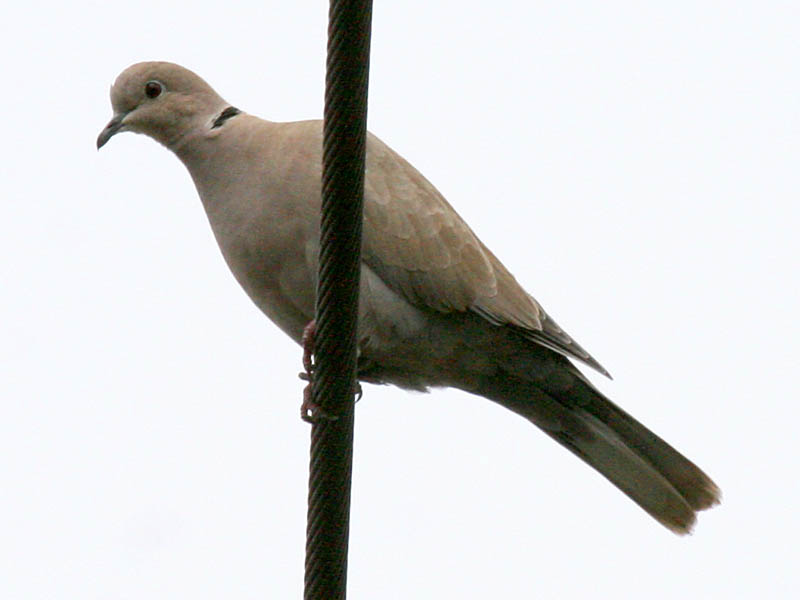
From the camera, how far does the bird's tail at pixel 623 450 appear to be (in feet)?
13.6

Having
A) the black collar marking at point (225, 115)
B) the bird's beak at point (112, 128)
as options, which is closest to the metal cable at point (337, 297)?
the black collar marking at point (225, 115)

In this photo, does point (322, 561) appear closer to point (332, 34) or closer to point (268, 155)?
point (332, 34)

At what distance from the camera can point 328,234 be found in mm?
2443

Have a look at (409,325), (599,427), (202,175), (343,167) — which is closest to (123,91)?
(202,175)

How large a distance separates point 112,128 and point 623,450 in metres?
1.91

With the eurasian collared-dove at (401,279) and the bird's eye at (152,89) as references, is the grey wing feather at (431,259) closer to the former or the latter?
the eurasian collared-dove at (401,279)

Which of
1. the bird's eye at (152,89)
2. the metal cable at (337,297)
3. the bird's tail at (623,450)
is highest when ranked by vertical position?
the bird's eye at (152,89)

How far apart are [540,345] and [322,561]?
65.6 inches

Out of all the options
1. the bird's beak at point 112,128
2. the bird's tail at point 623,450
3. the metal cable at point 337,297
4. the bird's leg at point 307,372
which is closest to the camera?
the metal cable at point 337,297

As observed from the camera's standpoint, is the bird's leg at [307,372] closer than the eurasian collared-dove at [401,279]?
Yes

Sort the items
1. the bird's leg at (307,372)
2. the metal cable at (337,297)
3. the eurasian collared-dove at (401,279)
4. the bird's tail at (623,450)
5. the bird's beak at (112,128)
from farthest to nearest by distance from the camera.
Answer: the bird's beak at (112,128)
the bird's tail at (623,450)
the eurasian collared-dove at (401,279)
the bird's leg at (307,372)
the metal cable at (337,297)

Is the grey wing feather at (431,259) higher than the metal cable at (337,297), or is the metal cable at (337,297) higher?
the grey wing feather at (431,259)

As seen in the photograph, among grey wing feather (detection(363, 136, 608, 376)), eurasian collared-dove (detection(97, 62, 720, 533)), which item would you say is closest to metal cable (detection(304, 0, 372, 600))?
eurasian collared-dove (detection(97, 62, 720, 533))

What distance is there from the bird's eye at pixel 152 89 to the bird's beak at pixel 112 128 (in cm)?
10
